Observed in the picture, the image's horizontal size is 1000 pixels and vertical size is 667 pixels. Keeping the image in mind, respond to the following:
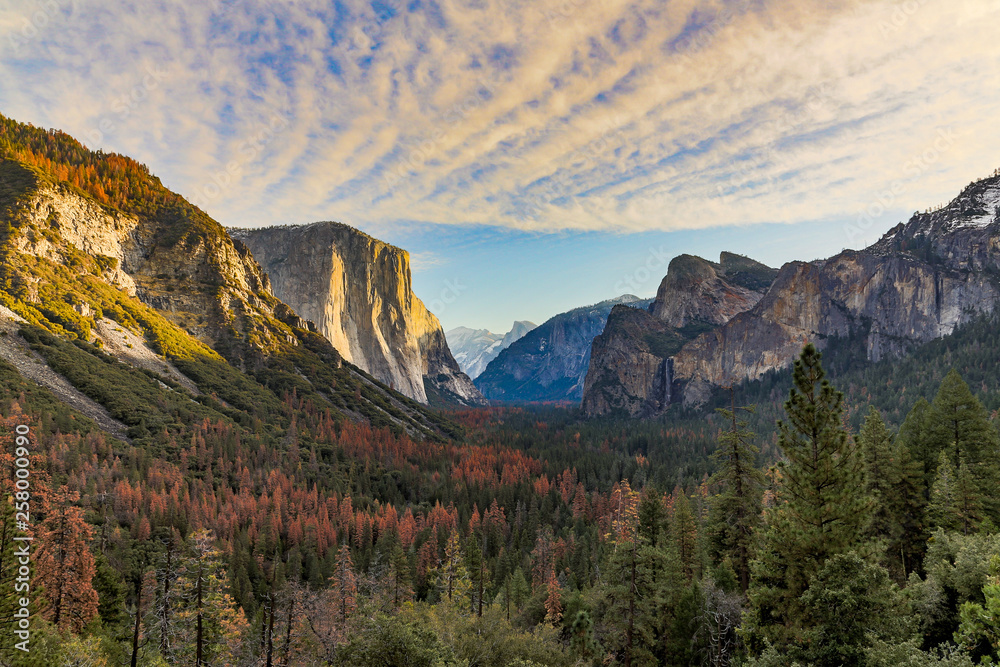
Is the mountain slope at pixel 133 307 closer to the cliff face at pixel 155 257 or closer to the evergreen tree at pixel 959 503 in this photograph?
the cliff face at pixel 155 257

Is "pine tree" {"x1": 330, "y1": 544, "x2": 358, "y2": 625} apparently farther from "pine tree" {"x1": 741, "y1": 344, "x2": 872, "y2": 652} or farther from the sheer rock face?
the sheer rock face

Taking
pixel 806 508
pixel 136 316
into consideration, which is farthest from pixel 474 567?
pixel 136 316

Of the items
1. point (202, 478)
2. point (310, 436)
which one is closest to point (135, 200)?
point (310, 436)

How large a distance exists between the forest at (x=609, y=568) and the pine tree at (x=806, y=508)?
8cm

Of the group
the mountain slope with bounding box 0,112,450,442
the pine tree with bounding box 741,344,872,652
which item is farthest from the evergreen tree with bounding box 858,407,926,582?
the mountain slope with bounding box 0,112,450,442

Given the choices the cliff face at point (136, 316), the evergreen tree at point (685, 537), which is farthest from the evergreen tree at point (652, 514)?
the cliff face at point (136, 316)

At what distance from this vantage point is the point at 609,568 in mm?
34562

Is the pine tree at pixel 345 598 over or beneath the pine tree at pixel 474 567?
over

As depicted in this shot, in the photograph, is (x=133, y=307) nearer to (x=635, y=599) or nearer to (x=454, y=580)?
(x=454, y=580)

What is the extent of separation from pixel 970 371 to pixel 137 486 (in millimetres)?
209832

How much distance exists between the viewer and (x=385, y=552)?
77.4m

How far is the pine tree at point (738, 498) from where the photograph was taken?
31.9 m

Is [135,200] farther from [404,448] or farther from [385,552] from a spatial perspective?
[385,552]

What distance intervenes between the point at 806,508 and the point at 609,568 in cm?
1838
